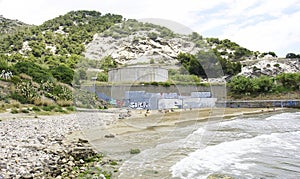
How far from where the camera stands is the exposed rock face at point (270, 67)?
55.6 m

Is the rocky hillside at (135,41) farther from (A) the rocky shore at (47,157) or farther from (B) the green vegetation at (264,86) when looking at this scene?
(B) the green vegetation at (264,86)

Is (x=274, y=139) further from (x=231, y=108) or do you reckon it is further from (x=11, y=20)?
(x=11, y=20)

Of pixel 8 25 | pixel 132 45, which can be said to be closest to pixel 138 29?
pixel 132 45

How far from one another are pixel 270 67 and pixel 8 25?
72.9m

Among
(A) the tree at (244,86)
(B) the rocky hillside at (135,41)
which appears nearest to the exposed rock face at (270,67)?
(A) the tree at (244,86)

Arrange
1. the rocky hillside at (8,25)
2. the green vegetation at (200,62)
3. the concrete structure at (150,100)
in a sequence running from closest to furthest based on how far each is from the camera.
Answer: the green vegetation at (200,62), the concrete structure at (150,100), the rocky hillside at (8,25)

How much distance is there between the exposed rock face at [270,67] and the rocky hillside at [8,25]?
61.8 meters

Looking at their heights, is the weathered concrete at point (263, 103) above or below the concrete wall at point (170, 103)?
below

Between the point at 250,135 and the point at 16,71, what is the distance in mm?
22694

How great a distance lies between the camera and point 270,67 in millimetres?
57438

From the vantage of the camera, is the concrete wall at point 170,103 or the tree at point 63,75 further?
the tree at point 63,75

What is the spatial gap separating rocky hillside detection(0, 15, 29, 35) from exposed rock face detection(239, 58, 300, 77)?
203 feet

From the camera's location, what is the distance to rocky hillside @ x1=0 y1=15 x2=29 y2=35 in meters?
82.6

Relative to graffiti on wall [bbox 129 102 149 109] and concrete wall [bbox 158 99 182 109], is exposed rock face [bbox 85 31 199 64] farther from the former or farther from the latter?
graffiti on wall [bbox 129 102 149 109]
